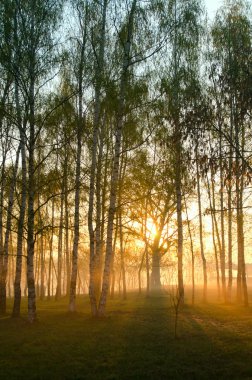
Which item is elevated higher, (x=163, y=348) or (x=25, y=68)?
(x=25, y=68)

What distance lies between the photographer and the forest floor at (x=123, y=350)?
7793mm

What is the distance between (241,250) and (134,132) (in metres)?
10.5

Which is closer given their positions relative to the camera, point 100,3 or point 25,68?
point 25,68

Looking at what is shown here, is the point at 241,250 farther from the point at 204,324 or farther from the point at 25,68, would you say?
the point at 25,68

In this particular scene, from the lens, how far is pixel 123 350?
968cm

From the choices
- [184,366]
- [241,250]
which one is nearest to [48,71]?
[184,366]

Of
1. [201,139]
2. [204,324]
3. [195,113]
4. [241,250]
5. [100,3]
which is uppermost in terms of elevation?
[100,3]

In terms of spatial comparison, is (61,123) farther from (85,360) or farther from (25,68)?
(85,360)

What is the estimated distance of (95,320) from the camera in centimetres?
1426

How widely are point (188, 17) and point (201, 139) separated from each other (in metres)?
8.63

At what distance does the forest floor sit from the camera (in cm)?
779

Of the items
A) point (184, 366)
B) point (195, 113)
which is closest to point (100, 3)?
point (195, 113)

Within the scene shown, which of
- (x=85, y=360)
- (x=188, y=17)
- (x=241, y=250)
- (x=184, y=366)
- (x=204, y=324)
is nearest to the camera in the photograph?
(x=184, y=366)

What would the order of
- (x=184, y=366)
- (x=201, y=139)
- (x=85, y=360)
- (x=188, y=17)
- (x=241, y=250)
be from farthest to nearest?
(x=241, y=250) → (x=188, y=17) → (x=201, y=139) → (x=85, y=360) → (x=184, y=366)
